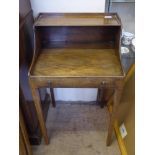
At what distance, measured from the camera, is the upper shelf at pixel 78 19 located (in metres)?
1.25

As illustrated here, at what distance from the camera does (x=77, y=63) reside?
123cm

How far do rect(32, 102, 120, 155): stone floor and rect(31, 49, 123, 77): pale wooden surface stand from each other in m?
0.73

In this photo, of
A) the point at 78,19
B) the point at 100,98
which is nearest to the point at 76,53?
the point at 78,19

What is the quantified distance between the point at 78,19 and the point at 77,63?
344 mm

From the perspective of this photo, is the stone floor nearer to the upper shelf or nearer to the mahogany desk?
the mahogany desk

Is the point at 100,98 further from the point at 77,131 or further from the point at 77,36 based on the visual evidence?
the point at 77,36

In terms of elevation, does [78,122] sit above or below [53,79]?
below

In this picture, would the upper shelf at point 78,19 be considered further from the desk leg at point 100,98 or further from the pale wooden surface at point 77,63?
the desk leg at point 100,98

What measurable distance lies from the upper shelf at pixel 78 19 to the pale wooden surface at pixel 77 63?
0.66 feet
